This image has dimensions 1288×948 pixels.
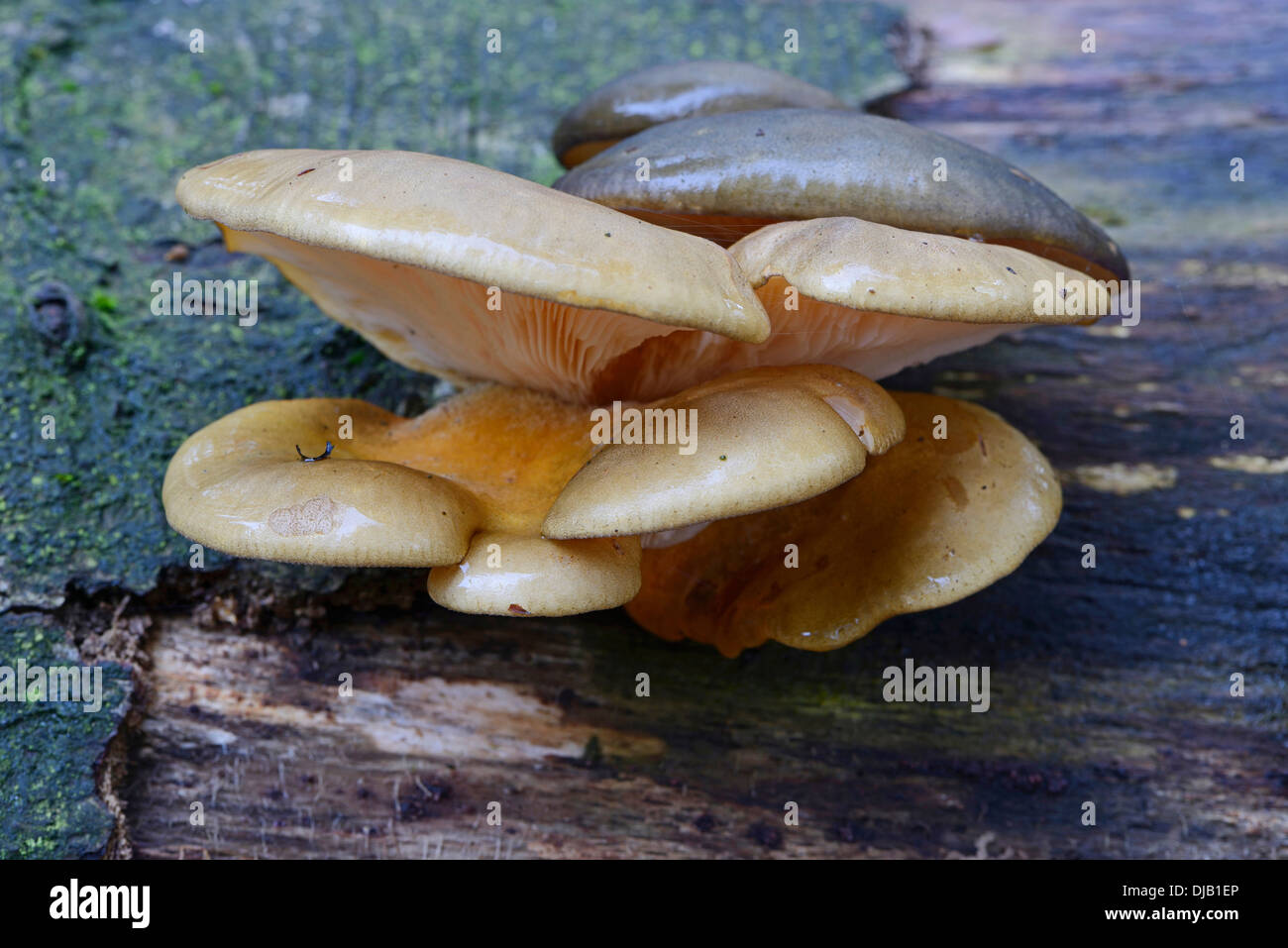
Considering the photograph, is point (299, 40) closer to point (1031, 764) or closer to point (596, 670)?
point (596, 670)

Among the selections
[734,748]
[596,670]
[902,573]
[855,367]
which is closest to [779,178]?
[855,367]

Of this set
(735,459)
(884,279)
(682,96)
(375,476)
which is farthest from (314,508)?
(682,96)

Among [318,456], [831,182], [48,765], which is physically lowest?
[48,765]

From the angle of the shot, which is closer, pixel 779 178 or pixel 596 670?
pixel 779 178

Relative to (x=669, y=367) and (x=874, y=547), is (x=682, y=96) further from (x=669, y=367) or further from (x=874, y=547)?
(x=874, y=547)
